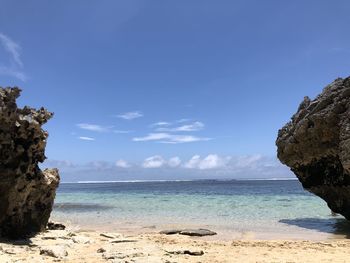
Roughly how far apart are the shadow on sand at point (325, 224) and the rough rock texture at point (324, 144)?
83cm

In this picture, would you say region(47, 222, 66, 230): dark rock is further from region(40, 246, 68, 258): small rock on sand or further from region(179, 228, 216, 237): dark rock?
region(40, 246, 68, 258): small rock on sand

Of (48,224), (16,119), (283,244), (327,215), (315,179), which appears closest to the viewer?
(16,119)

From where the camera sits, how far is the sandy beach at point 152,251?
11.0 meters

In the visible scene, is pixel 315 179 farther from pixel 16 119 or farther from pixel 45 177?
pixel 16 119

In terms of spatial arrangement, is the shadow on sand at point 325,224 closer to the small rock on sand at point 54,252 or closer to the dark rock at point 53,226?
the small rock on sand at point 54,252

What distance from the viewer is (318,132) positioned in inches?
772

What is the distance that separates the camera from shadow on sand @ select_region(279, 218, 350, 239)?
1922 centimetres

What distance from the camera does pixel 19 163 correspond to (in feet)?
43.4

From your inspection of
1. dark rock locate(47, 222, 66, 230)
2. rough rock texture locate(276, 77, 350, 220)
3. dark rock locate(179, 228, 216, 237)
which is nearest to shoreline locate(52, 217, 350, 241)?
dark rock locate(179, 228, 216, 237)

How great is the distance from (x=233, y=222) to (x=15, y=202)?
43.0 feet

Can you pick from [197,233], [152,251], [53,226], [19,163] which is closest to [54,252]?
[152,251]

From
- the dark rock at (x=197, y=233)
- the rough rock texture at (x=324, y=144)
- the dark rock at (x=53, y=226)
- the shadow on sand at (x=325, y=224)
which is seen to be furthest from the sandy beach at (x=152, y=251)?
the rough rock texture at (x=324, y=144)

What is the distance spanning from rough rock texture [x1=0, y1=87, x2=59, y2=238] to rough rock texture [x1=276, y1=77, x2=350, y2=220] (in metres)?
12.0

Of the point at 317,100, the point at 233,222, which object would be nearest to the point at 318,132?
the point at 317,100
